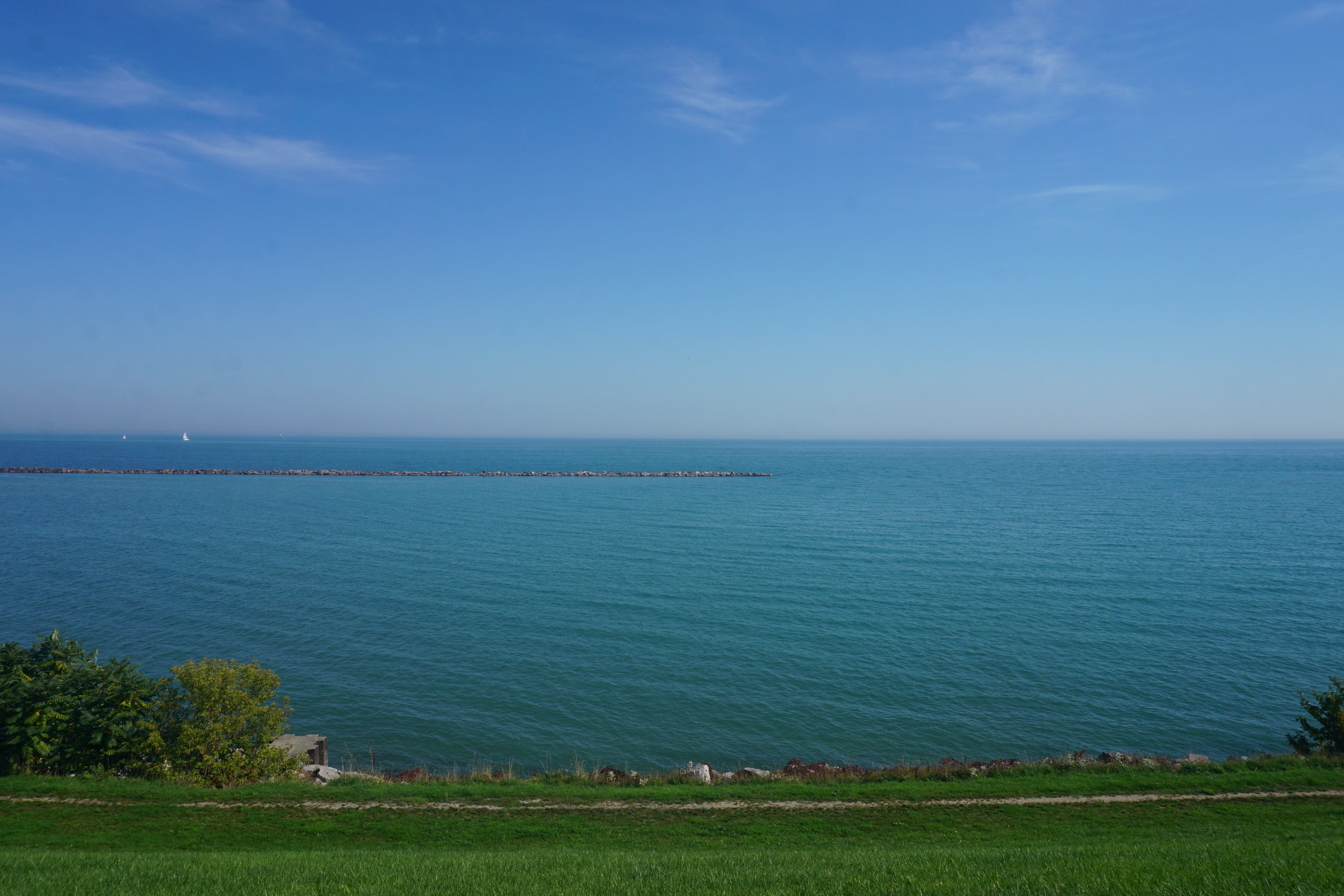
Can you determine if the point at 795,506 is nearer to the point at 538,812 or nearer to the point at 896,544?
the point at 896,544

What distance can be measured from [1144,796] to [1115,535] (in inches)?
2272

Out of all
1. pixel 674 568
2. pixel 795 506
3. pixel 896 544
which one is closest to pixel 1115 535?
pixel 896 544

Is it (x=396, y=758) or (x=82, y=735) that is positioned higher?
(x=82, y=735)

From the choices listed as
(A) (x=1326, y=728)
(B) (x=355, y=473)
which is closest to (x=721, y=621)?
(A) (x=1326, y=728)

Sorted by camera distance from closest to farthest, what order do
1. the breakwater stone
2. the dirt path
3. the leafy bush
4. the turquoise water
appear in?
the dirt path < the leafy bush < the turquoise water < the breakwater stone

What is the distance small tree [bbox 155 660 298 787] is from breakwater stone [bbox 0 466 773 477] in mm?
128226

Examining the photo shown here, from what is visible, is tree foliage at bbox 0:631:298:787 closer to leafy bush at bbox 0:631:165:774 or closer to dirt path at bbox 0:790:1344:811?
leafy bush at bbox 0:631:165:774

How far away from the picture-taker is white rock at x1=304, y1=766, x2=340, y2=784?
2098cm

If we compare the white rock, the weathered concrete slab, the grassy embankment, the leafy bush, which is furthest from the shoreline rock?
the grassy embankment

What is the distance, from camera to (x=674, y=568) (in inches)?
2148

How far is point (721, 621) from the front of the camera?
40.5 meters

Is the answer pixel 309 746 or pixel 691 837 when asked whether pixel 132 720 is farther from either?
pixel 691 837

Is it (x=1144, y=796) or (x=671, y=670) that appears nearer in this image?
(x=1144, y=796)

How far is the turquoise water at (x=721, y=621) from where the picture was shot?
2750cm
